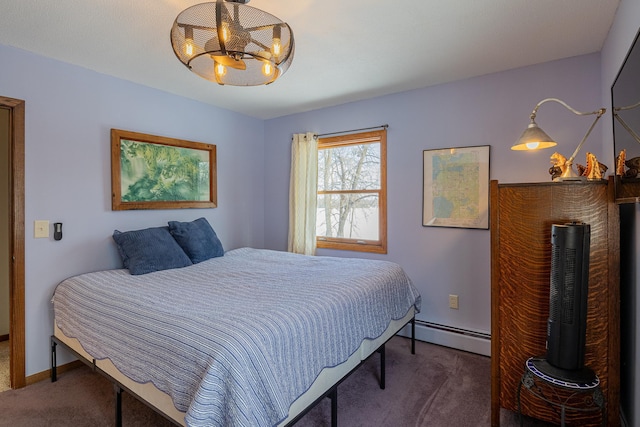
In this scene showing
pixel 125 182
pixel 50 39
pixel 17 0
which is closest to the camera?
pixel 17 0

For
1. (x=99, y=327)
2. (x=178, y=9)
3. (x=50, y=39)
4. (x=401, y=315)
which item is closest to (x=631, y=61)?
(x=401, y=315)

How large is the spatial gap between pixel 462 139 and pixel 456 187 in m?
0.43

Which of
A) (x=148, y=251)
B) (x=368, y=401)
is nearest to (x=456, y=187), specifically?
(x=368, y=401)

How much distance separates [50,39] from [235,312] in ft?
7.29

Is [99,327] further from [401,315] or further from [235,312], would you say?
[401,315]

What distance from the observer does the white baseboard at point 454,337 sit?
9.09 feet

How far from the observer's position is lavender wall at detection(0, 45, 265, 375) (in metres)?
2.36

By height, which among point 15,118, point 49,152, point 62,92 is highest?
point 62,92

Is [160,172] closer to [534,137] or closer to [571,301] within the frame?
[534,137]

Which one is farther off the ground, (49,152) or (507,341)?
(49,152)

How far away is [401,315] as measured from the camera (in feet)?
8.36

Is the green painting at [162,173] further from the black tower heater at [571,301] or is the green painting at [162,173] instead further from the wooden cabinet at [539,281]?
the black tower heater at [571,301]

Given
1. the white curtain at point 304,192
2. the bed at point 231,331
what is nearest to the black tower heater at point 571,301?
the bed at point 231,331

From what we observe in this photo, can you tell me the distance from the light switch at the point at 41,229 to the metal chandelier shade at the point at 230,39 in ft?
5.86
